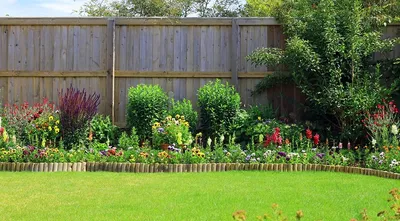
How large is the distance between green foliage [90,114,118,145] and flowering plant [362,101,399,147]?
4564 mm

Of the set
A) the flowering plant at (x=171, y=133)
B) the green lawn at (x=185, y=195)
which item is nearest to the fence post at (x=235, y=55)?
the flowering plant at (x=171, y=133)

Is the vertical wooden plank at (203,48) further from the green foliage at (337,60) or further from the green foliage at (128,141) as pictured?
the green foliage at (128,141)

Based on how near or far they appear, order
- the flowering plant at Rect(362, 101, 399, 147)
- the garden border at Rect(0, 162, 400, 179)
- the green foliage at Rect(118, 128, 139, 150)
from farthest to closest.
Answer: the green foliage at Rect(118, 128, 139, 150), the flowering plant at Rect(362, 101, 399, 147), the garden border at Rect(0, 162, 400, 179)

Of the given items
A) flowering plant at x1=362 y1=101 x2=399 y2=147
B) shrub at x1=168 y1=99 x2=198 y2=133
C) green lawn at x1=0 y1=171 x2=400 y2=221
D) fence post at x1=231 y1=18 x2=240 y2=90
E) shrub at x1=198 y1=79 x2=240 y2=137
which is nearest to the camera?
green lawn at x1=0 y1=171 x2=400 y2=221

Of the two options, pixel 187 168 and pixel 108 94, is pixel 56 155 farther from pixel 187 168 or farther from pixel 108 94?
pixel 108 94

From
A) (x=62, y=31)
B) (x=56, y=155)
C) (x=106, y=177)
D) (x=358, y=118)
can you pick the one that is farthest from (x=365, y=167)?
(x=62, y=31)

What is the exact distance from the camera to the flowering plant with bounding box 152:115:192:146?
10750 mm

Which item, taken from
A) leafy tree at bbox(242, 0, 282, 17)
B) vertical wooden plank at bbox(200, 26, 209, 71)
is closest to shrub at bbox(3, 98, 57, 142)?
vertical wooden plank at bbox(200, 26, 209, 71)

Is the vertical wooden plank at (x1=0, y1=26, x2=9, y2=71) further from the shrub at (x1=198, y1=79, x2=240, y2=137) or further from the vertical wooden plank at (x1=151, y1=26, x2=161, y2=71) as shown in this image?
the shrub at (x1=198, y1=79, x2=240, y2=137)

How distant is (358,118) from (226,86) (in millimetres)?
2457

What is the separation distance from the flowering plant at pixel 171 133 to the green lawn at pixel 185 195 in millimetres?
1784

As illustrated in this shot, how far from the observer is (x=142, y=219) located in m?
5.78

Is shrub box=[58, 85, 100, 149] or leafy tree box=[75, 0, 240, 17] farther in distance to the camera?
leafy tree box=[75, 0, 240, 17]

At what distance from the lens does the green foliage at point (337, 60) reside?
436 inches
